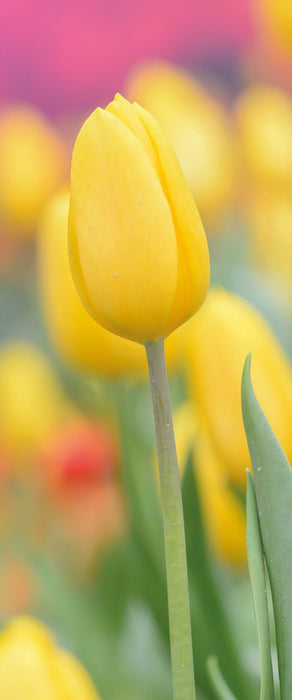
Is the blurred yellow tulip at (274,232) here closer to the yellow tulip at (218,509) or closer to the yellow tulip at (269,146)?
the yellow tulip at (269,146)

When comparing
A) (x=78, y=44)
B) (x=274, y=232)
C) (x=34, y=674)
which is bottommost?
(x=34, y=674)

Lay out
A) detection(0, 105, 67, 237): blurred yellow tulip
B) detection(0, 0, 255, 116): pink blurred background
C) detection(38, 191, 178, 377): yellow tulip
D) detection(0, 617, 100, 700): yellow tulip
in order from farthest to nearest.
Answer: detection(0, 0, 255, 116): pink blurred background
detection(0, 105, 67, 237): blurred yellow tulip
detection(38, 191, 178, 377): yellow tulip
detection(0, 617, 100, 700): yellow tulip

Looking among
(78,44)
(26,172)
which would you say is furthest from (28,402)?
(78,44)

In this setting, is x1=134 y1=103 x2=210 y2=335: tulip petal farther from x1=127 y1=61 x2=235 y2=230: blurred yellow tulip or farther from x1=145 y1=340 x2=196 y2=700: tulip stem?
x1=127 y1=61 x2=235 y2=230: blurred yellow tulip

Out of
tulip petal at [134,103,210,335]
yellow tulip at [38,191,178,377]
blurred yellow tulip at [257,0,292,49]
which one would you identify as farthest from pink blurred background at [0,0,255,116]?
tulip petal at [134,103,210,335]

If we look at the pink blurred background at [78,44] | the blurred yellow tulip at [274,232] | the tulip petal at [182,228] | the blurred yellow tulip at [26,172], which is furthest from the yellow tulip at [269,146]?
the pink blurred background at [78,44]

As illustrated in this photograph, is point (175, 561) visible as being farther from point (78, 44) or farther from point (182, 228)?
point (78, 44)
